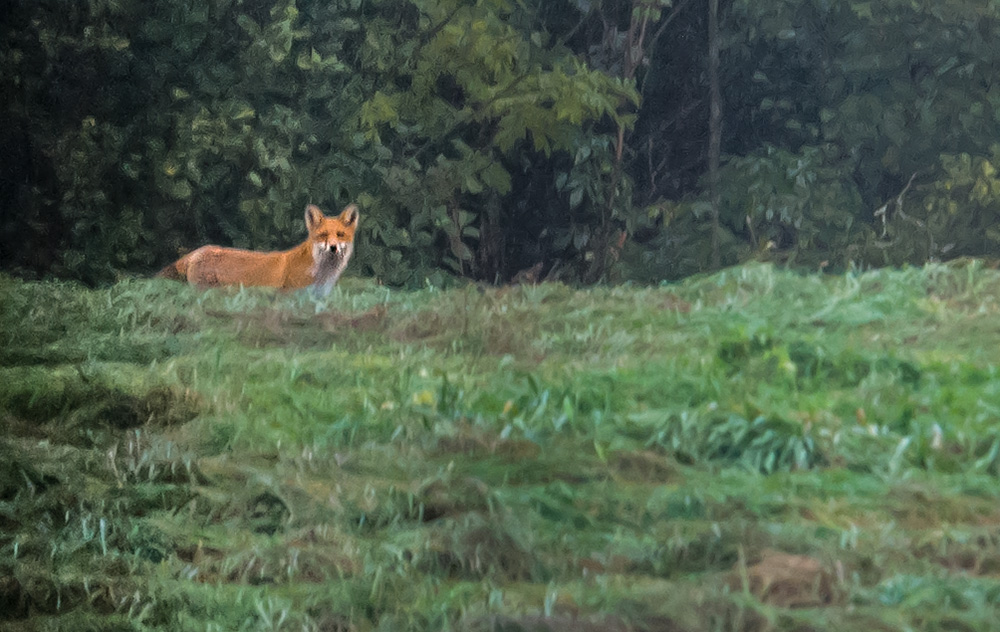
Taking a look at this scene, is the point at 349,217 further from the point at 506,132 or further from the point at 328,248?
the point at 506,132

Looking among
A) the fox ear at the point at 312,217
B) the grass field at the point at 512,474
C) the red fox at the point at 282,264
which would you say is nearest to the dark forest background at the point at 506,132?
the red fox at the point at 282,264

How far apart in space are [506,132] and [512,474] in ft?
22.9

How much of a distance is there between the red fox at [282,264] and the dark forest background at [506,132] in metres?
1.17

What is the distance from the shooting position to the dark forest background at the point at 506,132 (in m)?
8.26

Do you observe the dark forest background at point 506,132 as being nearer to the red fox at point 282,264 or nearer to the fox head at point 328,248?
the red fox at point 282,264

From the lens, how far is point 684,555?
2.43m

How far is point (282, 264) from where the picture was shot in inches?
297

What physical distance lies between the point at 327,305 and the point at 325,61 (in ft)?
13.6

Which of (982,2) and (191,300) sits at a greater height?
(982,2)

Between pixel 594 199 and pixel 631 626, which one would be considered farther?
pixel 594 199

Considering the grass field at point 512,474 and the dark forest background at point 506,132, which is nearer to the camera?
the grass field at point 512,474

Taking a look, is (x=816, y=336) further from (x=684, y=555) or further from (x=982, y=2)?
(x=982, y=2)

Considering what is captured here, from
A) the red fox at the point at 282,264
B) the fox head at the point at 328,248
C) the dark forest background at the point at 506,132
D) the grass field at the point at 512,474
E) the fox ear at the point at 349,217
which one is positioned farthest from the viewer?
the dark forest background at the point at 506,132

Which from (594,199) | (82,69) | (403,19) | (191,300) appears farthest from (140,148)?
(594,199)
